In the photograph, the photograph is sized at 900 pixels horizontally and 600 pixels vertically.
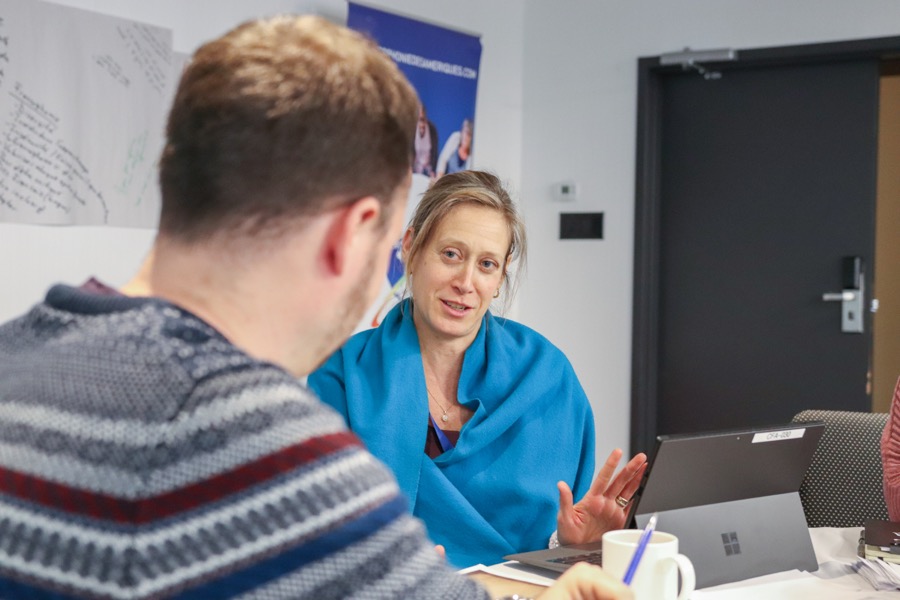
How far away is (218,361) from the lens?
2.33 feet

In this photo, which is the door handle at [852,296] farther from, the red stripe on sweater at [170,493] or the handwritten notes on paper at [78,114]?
the red stripe on sweater at [170,493]

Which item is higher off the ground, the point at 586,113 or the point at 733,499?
the point at 586,113

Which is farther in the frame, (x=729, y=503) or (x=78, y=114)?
(x=78, y=114)

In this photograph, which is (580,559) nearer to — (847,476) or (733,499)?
(733,499)

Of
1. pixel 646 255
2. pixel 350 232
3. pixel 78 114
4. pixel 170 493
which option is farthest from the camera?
pixel 646 255

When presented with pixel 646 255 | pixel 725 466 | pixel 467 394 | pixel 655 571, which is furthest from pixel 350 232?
pixel 646 255

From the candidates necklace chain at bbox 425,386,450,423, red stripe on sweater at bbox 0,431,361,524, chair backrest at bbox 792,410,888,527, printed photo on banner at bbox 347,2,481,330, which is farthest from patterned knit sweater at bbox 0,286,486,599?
printed photo on banner at bbox 347,2,481,330

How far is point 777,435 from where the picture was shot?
1.56 metres

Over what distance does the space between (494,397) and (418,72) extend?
2643 millimetres

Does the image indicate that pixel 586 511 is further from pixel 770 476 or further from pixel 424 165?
pixel 424 165

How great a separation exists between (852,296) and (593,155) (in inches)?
54.0

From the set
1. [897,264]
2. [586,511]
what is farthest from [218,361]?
[897,264]

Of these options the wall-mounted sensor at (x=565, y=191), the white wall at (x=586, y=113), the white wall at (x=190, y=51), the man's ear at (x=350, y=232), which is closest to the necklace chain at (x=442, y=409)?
the man's ear at (x=350, y=232)

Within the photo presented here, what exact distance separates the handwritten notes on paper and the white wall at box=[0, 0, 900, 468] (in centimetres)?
143
